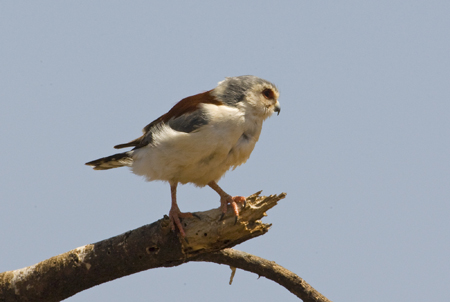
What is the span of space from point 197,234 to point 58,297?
1.85m

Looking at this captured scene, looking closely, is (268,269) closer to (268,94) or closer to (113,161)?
(268,94)

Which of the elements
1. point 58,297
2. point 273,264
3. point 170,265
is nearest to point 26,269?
point 58,297

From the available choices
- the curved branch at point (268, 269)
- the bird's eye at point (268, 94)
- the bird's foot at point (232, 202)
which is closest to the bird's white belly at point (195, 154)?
the bird's foot at point (232, 202)

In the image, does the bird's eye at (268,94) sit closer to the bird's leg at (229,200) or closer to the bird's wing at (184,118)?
the bird's wing at (184,118)

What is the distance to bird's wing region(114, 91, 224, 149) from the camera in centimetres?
528

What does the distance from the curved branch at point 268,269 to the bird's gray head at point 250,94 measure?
1.88 metres

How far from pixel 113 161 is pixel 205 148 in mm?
1642

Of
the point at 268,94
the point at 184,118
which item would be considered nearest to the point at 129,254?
the point at 184,118

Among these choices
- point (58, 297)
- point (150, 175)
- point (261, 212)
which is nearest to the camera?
point (261, 212)

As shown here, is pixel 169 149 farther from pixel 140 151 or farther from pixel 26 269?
pixel 26 269

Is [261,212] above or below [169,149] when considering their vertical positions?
below

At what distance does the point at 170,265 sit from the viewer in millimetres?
5168

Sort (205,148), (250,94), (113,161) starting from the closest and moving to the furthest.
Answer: (205,148) → (250,94) → (113,161)

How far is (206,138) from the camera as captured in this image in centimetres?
514
